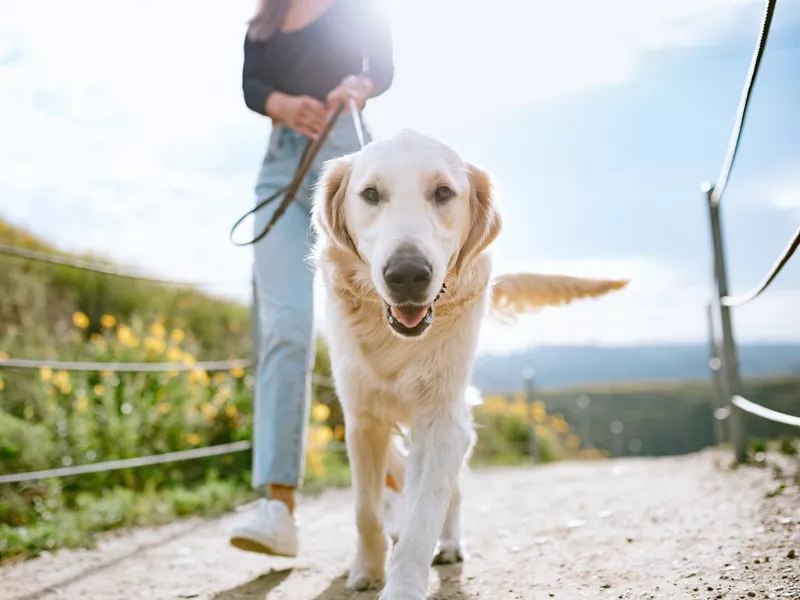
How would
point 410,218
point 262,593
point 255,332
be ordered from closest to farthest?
point 410,218, point 262,593, point 255,332

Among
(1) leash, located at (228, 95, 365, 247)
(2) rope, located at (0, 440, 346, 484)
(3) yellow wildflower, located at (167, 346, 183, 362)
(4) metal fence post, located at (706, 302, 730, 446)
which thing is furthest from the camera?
(4) metal fence post, located at (706, 302, 730, 446)

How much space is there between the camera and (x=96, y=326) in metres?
6.86

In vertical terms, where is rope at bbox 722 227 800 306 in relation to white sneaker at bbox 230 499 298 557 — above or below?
above

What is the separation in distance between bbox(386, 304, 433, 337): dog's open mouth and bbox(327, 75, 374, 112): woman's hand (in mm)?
987

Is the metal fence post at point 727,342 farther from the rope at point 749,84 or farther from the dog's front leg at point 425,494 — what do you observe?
the dog's front leg at point 425,494

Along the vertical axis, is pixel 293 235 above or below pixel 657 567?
above

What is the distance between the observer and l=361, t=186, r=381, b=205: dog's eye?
77.5 inches

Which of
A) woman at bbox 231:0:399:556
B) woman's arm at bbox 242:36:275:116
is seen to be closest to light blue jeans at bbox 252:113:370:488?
woman at bbox 231:0:399:556

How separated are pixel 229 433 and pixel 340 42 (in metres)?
3.08

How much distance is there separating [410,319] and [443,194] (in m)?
0.35

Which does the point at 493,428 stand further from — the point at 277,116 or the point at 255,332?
the point at 277,116

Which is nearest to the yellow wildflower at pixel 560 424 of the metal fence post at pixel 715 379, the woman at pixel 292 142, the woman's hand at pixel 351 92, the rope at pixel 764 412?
the metal fence post at pixel 715 379

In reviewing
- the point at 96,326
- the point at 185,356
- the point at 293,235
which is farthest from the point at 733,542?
the point at 96,326

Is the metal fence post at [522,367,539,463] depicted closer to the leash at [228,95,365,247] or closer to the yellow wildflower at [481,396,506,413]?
the yellow wildflower at [481,396,506,413]
